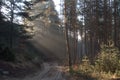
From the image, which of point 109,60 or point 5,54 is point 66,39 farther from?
point 109,60

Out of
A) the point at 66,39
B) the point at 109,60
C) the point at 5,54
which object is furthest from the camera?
the point at 66,39

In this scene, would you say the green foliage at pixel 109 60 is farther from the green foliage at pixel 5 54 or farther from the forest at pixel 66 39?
the green foliage at pixel 5 54

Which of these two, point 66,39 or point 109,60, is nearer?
point 109,60

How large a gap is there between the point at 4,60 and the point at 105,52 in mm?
11416

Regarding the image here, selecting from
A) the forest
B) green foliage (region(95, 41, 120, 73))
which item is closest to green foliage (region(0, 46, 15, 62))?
the forest

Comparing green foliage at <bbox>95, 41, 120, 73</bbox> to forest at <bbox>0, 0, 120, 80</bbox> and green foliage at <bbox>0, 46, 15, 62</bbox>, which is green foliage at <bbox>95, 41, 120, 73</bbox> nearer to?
forest at <bbox>0, 0, 120, 80</bbox>

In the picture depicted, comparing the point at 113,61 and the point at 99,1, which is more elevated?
the point at 99,1

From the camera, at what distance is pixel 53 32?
79.2 m

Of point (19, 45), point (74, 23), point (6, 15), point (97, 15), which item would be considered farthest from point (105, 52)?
point (74, 23)

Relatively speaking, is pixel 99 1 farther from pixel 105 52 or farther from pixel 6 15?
pixel 105 52

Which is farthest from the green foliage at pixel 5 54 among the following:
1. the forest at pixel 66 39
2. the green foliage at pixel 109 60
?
the green foliage at pixel 109 60

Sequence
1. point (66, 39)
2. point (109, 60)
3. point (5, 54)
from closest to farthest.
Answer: point (109, 60)
point (5, 54)
point (66, 39)

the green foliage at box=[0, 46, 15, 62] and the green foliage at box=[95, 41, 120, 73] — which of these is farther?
the green foliage at box=[0, 46, 15, 62]

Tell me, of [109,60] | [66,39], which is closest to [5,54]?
[66,39]
